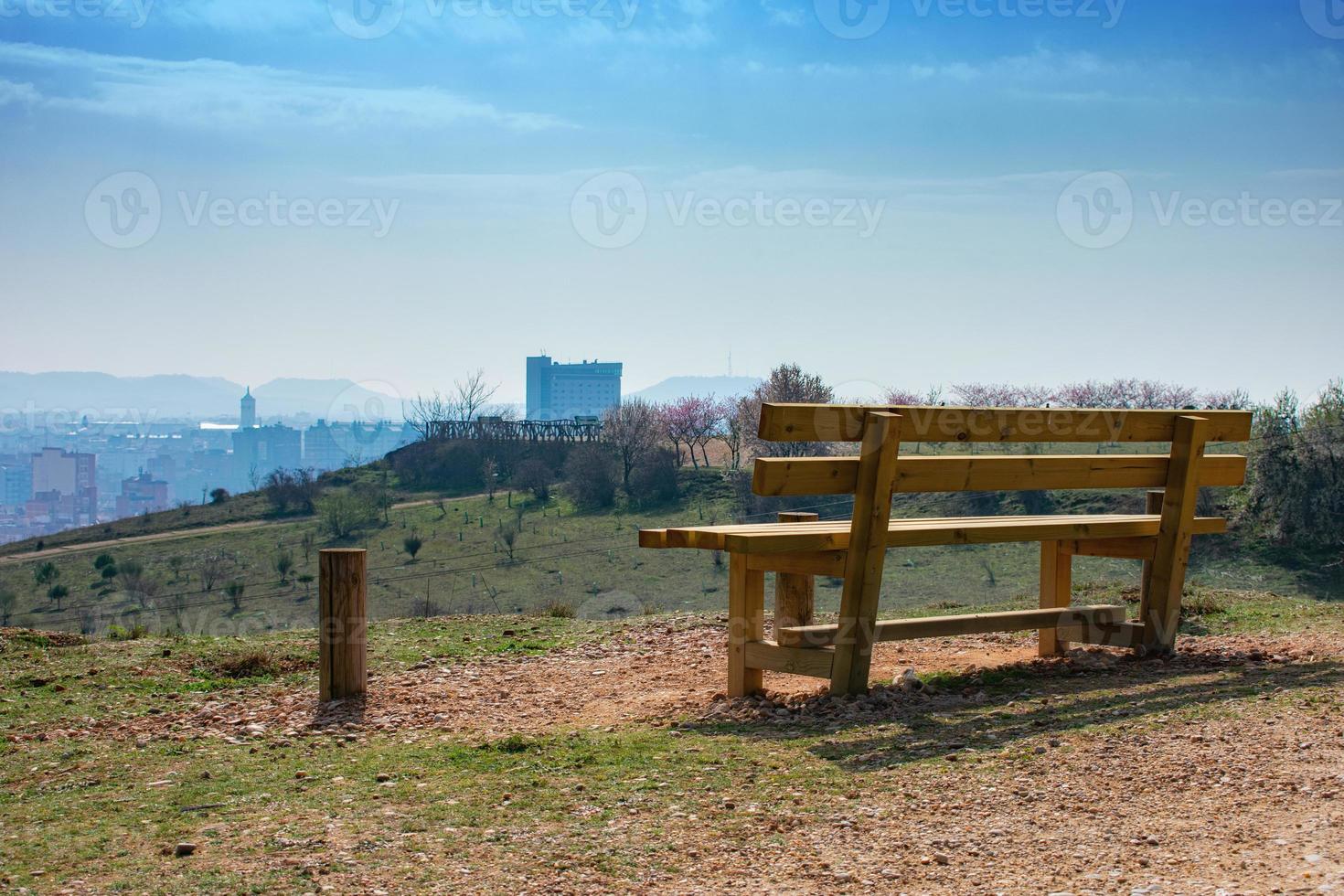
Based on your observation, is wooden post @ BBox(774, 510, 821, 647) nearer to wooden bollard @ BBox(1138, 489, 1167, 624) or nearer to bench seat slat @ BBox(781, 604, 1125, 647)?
bench seat slat @ BBox(781, 604, 1125, 647)

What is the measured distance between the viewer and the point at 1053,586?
24.5ft

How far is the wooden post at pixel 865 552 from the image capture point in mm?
5711

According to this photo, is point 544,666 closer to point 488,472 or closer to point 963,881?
point 963,881

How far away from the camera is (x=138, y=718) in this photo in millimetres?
6551

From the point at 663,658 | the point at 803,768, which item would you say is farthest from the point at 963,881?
the point at 663,658

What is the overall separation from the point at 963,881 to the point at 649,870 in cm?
97

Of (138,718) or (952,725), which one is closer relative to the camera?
(952,725)

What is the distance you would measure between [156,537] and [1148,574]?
170 ft

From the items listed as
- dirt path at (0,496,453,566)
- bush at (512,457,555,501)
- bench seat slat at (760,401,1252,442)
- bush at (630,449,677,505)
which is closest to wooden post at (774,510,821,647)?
bench seat slat at (760,401,1252,442)

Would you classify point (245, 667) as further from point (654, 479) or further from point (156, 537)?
point (156, 537)

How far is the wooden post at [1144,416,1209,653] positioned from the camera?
23.6 ft

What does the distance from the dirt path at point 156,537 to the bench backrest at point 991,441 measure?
46947 mm

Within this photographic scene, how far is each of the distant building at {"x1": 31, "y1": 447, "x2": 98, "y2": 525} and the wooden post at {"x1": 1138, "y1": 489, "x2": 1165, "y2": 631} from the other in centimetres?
13222

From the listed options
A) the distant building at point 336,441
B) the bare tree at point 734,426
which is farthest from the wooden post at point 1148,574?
the distant building at point 336,441
